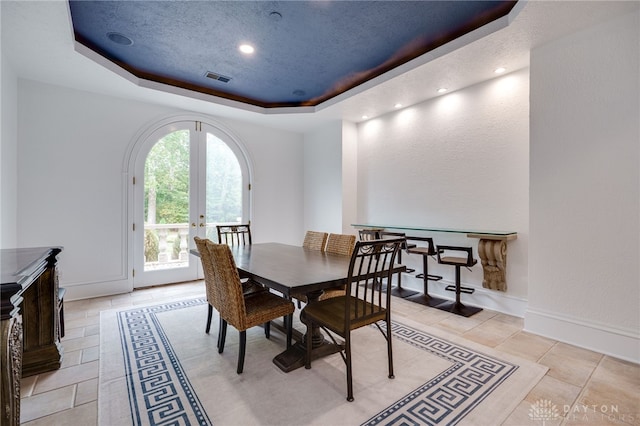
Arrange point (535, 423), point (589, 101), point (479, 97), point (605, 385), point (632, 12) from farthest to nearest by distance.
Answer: point (479, 97) < point (589, 101) < point (632, 12) < point (605, 385) < point (535, 423)

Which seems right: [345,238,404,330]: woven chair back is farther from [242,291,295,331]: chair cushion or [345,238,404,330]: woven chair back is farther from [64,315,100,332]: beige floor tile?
[64,315,100,332]: beige floor tile

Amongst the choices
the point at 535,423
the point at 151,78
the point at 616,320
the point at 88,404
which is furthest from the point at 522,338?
the point at 151,78

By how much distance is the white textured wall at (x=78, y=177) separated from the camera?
138 inches

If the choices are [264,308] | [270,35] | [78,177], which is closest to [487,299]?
[264,308]

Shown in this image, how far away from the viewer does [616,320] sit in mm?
2355

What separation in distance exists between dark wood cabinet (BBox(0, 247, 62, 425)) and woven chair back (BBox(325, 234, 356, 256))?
2252 millimetres

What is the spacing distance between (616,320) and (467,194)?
71.8 inches

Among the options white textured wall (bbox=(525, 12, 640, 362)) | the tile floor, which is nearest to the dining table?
the tile floor

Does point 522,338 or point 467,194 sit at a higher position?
point 467,194

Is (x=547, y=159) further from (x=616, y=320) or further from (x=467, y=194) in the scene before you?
(x=616, y=320)

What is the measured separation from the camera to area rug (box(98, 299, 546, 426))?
168 cm

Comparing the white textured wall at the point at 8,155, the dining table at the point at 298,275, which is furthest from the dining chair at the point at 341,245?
the white textured wall at the point at 8,155

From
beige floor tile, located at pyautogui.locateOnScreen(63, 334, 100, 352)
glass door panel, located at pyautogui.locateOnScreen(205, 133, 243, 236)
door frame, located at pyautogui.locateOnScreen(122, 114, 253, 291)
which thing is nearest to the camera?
beige floor tile, located at pyautogui.locateOnScreen(63, 334, 100, 352)

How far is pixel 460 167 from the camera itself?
3781mm
